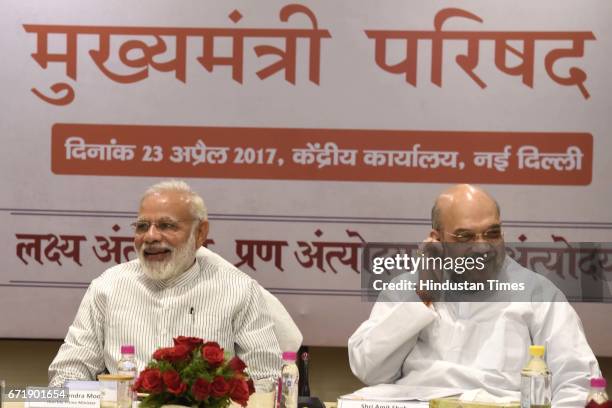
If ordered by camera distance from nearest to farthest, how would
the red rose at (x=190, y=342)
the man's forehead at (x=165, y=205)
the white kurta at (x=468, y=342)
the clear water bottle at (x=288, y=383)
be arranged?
the red rose at (x=190, y=342), the clear water bottle at (x=288, y=383), the white kurta at (x=468, y=342), the man's forehead at (x=165, y=205)

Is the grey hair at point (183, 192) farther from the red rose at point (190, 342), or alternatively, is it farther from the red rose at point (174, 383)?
the red rose at point (174, 383)

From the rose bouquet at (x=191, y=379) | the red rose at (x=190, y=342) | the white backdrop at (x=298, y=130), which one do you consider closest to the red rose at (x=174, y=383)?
the rose bouquet at (x=191, y=379)

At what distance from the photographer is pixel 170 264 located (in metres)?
3.78

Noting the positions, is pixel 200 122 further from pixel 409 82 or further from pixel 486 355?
pixel 486 355

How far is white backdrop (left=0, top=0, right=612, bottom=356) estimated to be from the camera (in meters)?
4.80

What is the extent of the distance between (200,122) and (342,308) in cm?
119

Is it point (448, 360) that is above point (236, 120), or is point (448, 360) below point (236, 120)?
below

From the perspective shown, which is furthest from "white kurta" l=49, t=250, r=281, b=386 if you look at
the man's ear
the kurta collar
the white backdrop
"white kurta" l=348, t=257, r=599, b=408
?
the white backdrop

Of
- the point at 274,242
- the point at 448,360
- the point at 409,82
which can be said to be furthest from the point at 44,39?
the point at 448,360

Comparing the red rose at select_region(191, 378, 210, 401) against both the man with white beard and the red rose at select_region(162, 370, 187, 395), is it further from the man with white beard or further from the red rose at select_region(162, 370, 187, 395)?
the man with white beard

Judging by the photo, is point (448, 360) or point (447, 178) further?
point (447, 178)

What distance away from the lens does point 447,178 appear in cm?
485

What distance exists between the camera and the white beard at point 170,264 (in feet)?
12.4

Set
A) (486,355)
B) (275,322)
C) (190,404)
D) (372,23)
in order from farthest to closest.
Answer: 1. (372,23)
2. (275,322)
3. (486,355)
4. (190,404)
